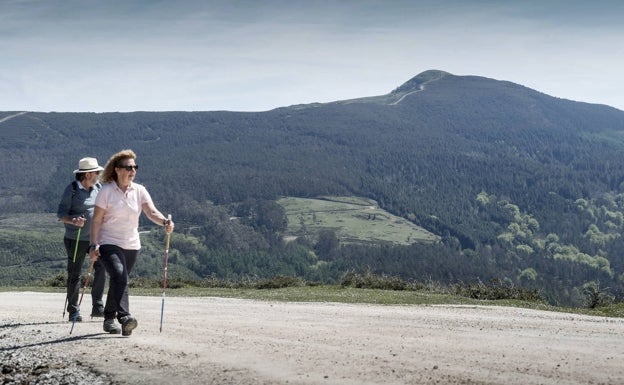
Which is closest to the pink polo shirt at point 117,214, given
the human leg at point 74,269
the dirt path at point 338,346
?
the dirt path at point 338,346

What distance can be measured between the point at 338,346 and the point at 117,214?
3840 mm

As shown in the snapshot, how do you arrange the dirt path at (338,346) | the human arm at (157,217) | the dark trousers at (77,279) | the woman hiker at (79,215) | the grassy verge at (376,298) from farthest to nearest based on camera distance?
the grassy verge at (376,298), the woman hiker at (79,215), the dark trousers at (77,279), the human arm at (157,217), the dirt path at (338,346)

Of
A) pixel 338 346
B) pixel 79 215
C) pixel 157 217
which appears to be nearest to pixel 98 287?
pixel 79 215

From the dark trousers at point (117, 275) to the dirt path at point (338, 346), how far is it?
405 mm

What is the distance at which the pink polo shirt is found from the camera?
1388 cm

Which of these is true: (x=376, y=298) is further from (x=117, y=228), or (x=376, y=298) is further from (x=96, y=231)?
(x=96, y=231)

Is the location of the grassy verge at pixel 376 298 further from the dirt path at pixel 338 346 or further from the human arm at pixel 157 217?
the human arm at pixel 157 217

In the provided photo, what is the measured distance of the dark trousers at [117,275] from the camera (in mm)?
13867

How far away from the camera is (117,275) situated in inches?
547

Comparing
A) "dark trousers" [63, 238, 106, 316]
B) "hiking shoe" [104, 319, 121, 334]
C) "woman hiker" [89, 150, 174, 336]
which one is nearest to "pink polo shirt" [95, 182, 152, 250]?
"woman hiker" [89, 150, 174, 336]

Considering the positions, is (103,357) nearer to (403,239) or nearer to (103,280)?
(103,280)

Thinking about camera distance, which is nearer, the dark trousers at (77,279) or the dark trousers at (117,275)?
the dark trousers at (117,275)

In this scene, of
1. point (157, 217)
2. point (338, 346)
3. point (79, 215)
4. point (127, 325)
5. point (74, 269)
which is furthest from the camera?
point (74, 269)

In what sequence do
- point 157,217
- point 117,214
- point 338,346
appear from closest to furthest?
point 338,346 < point 117,214 < point 157,217
